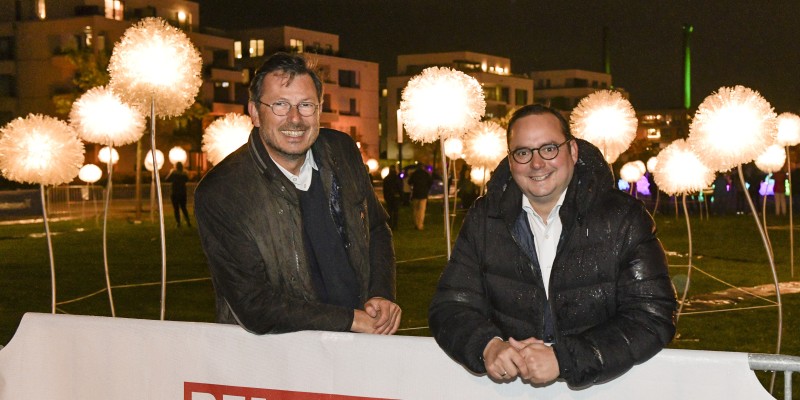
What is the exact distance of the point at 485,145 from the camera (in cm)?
1278

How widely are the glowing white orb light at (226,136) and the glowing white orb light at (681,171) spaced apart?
3994 millimetres

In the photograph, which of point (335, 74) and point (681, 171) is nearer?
point (681, 171)

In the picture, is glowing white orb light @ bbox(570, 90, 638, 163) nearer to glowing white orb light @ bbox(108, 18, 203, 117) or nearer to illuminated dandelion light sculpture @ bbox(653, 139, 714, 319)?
illuminated dandelion light sculpture @ bbox(653, 139, 714, 319)

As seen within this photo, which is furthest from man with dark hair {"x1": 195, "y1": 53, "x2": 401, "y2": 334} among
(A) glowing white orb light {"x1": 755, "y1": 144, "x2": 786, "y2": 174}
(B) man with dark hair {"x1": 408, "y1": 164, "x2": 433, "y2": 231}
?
(B) man with dark hair {"x1": 408, "y1": 164, "x2": 433, "y2": 231}

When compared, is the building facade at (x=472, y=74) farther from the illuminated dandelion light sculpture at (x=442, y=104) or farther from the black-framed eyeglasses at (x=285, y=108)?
the black-framed eyeglasses at (x=285, y=108)

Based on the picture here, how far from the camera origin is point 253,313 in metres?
3.35

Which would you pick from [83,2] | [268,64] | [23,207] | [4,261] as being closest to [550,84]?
[83,2]

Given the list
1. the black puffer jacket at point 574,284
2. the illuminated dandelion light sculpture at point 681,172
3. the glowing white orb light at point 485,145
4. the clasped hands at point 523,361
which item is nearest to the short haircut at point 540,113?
the black puffer jacket at point 574,284

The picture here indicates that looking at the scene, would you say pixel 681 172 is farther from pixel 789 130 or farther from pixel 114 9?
pixel 114 9

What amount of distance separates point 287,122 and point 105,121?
6.98m

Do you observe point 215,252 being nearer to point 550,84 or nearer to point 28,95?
point 28,95

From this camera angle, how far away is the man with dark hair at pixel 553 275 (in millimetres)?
2879

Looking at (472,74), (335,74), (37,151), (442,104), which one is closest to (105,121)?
(37,151)

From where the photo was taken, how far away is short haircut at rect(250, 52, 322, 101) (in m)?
3.69
